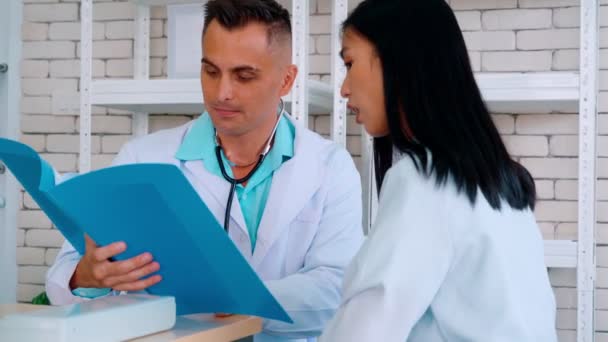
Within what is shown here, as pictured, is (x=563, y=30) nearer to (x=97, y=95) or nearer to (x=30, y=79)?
(x=97, y=95)

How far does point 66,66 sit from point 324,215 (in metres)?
1.79

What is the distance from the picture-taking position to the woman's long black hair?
3.68 feet

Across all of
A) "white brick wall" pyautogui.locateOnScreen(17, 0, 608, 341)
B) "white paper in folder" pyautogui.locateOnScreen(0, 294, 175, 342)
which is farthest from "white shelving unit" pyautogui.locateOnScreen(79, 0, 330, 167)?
"white paper in folder" pyautogui.locateOnScreen(0, 294, 175, 342)

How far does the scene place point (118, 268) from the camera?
1217 millimetres

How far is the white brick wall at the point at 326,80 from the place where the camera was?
2805mm

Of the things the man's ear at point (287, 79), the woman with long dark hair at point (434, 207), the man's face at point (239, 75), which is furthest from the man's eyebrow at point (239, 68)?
the woman with long dark hair at point (434, 207)

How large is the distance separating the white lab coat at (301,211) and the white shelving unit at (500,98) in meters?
0.53

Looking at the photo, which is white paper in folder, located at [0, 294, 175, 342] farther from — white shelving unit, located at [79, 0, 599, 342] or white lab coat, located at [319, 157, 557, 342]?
white shelving unit, located at [79, 0, 599, 342]

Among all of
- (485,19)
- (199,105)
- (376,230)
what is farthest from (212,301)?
(485,19)

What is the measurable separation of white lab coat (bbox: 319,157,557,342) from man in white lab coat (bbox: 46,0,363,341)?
0.56 meters

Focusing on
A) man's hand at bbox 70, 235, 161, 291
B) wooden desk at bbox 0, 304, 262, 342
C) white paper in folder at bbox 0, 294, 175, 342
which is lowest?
wooden desk at bbox 0, 304, 262, 342

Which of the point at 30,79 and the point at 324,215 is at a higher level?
the point at 30,79

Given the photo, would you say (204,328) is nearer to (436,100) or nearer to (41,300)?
(436,100)

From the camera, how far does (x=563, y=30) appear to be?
2.81m
